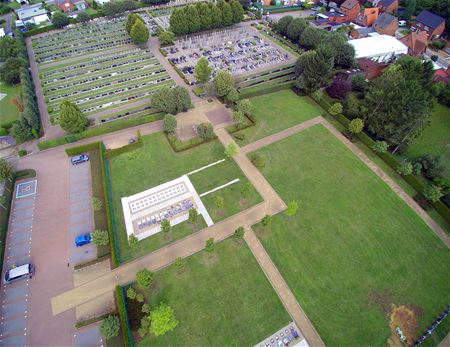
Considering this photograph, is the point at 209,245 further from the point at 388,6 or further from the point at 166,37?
the point at 388,6

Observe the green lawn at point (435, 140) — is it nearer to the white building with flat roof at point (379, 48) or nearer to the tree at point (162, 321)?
the white building with flat roof at point (379, 48)

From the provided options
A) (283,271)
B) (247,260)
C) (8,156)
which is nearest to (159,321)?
(247,260)

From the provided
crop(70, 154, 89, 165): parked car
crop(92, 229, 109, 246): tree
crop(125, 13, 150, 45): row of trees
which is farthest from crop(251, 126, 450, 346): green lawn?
crop(125, 13, 150, 45): row of trees

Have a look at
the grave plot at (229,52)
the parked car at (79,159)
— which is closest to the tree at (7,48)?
the grave plot at (229,52)

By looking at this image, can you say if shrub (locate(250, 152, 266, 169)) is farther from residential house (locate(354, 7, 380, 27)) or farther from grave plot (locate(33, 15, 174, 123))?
residential house (locate(354, 7, 380, 27))

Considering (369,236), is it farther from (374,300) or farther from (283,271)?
(283,271)

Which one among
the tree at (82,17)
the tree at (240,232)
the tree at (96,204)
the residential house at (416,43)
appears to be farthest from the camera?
the tree at (82,17)
